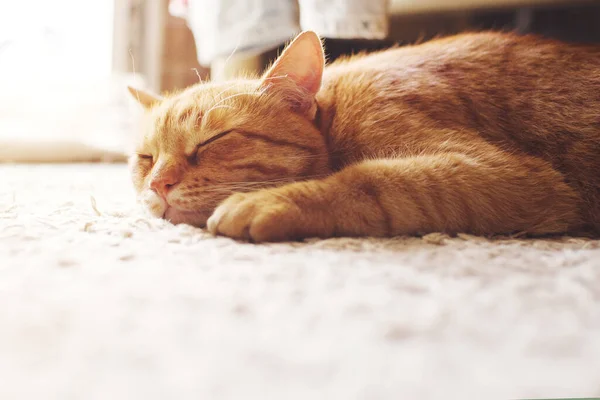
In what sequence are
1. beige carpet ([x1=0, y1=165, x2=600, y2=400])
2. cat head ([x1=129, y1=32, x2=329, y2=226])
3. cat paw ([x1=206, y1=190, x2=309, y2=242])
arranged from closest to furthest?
beige carpet ([x1=0, y1=165, x2=600, y2=400]), cat paw ([x1=206, y1=190, x2=309, y2=242]), cat head ([x1=129, y1=32, x2=329, y2=226])

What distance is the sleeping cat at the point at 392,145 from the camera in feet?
3.05

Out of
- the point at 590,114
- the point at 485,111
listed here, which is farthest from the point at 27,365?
the point at 590,114

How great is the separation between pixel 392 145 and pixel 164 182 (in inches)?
19.3

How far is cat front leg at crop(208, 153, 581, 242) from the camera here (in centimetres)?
87

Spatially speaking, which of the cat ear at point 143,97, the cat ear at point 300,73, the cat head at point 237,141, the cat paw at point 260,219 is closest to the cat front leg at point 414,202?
the cat paw at point 260,219

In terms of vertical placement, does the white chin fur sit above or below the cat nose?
below

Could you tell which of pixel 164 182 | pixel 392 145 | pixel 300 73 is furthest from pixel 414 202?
pixel 164 182

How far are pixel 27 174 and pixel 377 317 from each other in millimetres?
1991

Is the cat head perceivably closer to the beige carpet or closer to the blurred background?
the beige carpet

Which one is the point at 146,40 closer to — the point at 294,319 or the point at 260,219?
the point at 260,219

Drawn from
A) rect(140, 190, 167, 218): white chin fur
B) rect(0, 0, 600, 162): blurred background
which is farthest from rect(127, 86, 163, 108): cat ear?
rect(140, 190, 167, 218): white chin fur

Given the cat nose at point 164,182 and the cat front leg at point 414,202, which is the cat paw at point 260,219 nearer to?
the cat front leg at point 414,202

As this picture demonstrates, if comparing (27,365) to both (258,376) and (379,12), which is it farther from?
(379,12)

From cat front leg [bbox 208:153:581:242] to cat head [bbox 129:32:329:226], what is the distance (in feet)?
0.44
